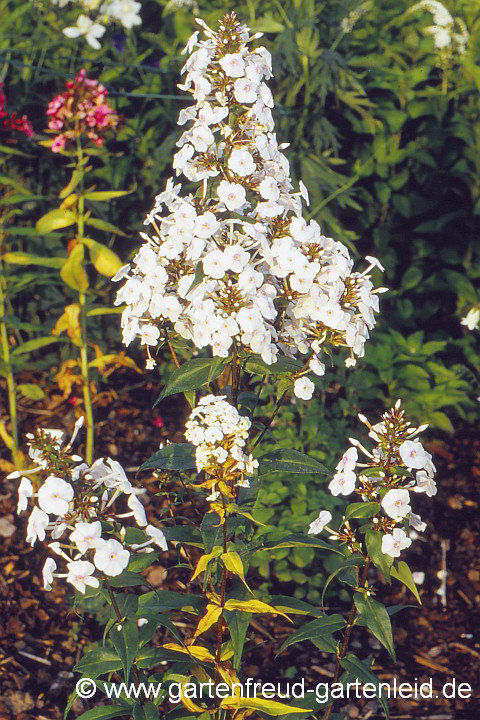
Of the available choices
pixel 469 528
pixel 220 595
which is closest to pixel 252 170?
pixel 220 595

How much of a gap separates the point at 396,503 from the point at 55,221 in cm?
179

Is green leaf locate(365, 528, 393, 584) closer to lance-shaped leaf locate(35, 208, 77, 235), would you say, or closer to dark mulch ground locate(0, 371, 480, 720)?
dark mulch ground locate(0, 371, 480, 720)

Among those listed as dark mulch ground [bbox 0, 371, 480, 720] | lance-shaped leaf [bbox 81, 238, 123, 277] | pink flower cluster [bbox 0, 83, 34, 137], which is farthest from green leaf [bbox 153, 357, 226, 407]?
pink flower cluster [bbox 0, 83, 34, 137]

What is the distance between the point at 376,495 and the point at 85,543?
22.8 inches

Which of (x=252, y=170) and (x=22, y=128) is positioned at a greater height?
A: (x=252, y=170)

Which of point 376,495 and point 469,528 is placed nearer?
point 376,495

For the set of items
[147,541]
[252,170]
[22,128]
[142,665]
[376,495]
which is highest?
[252,170]

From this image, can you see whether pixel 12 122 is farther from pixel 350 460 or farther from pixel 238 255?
pixel 350 460

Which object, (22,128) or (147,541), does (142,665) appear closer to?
(147,541)

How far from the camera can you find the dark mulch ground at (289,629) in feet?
7.95

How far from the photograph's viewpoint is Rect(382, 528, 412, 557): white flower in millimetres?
1549

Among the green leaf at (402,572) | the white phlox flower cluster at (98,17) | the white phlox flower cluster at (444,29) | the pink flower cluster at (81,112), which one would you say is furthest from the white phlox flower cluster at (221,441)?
the white phlox flower cluster at (444,29)

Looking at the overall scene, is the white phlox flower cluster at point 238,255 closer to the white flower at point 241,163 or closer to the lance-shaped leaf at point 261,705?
the white flower at point 241,163

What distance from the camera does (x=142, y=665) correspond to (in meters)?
1.73
